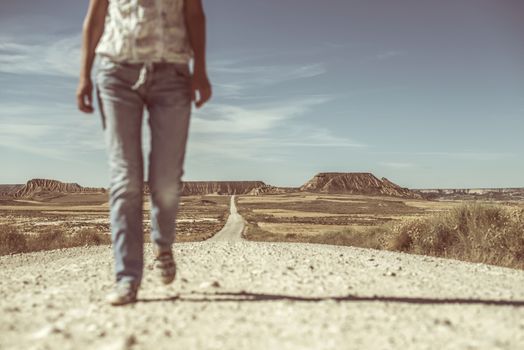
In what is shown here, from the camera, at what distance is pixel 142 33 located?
331cm

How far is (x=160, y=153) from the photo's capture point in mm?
3400

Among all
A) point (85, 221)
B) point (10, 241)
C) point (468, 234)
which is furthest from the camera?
point (85, 221)

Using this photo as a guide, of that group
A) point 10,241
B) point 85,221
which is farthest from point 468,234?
point 85,221

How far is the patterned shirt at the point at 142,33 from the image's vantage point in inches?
130

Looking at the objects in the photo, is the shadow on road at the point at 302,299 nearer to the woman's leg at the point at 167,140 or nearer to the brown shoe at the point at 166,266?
the brown shoe at the point at 166,266

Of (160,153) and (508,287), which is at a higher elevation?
(160,153)

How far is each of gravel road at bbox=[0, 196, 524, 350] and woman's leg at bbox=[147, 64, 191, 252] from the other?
57 cm

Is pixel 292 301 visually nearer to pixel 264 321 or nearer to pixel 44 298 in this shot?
pixel 264 321

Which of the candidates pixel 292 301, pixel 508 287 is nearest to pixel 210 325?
pixel 292 301

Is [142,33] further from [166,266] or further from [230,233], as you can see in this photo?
[230,233]

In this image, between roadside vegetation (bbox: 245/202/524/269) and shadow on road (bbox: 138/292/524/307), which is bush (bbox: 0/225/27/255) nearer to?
roadside vegetation (bbox: 245/202/524/269)

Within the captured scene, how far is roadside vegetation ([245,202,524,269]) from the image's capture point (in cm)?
1227

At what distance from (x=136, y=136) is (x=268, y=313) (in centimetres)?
144

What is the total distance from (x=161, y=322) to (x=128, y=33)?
72.9 inches
